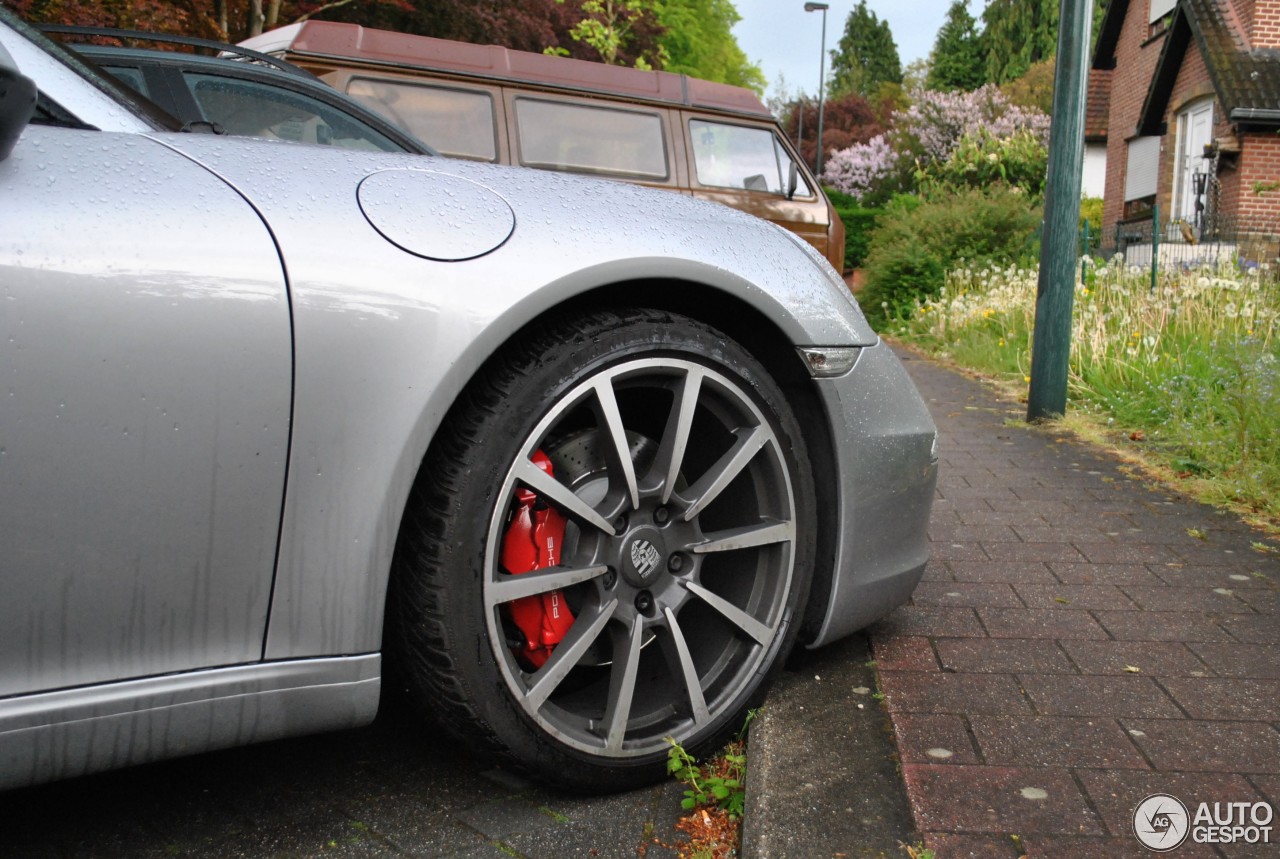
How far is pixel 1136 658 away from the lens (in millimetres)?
2711

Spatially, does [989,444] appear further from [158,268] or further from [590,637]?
[158,268]

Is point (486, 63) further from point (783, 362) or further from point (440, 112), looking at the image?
point (783, 362)

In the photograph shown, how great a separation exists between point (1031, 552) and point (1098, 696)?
1.33m

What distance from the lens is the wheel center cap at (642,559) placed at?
202 centimetres

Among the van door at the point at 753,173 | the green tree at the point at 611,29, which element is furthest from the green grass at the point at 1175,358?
the green tree at the point at 611,29

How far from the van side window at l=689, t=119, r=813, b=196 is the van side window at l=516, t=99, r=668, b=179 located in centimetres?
51

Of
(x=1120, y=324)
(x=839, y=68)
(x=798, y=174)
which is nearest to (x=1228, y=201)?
(x=798, y=174)

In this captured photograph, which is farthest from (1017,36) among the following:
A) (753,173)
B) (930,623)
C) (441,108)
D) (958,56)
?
(930,623)

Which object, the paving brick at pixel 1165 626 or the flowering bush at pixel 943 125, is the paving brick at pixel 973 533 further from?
the flowering bush at pixel 943 125

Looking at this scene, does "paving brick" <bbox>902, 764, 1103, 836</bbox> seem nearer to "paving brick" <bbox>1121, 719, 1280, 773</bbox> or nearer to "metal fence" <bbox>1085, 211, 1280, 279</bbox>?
Answer: "paving brick" <bbox>1121, 719, 1280, 773</bbox>

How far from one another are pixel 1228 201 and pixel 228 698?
1982 centimetres

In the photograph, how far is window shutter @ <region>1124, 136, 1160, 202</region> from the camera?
21891 millimetres

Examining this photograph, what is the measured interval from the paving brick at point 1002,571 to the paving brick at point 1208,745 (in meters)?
1.07

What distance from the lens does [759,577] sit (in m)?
2.28
